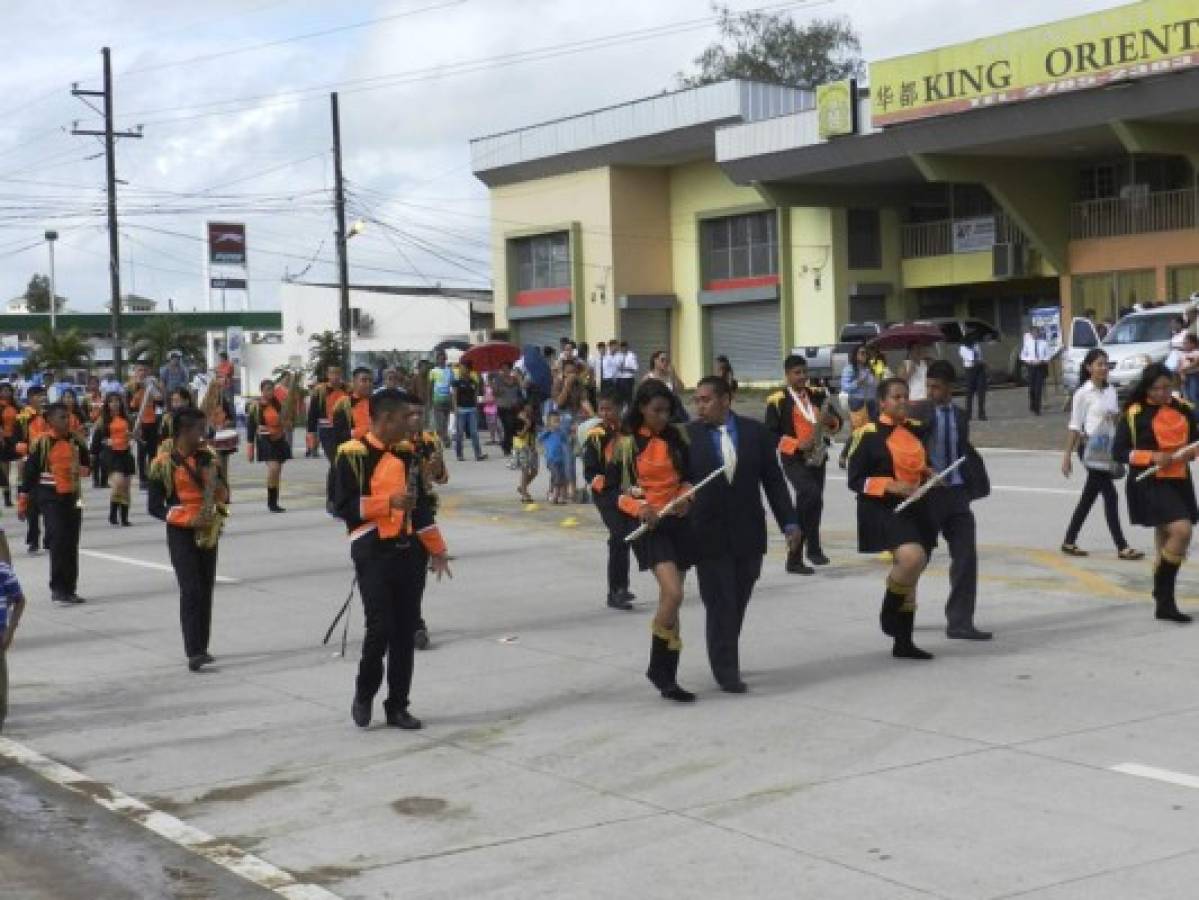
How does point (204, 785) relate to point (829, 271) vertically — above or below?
below

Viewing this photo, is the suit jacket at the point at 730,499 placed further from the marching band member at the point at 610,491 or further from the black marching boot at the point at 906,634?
the black marching boot at the point at 906,634

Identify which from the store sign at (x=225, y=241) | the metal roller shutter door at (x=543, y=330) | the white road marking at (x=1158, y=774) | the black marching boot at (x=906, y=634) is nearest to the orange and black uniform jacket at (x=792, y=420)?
the black marching boot at (x=906, y=634)

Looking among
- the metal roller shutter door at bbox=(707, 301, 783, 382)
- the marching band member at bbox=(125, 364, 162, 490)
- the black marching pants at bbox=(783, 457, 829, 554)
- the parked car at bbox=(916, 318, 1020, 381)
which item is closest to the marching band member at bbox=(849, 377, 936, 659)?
the black marching pants at bbox=(783, 457, 829, 554)

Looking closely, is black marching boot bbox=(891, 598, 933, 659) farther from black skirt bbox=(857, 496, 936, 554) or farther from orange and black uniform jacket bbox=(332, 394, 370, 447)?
orange and black uniform jacket bbox=(332, 394, 370, 447)

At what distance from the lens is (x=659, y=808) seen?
7.66 m

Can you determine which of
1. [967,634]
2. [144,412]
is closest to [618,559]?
[967,634]

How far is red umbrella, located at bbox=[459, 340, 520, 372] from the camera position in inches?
1260

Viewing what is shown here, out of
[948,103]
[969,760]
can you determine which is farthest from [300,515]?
[948,103]

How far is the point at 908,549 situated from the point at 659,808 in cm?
349

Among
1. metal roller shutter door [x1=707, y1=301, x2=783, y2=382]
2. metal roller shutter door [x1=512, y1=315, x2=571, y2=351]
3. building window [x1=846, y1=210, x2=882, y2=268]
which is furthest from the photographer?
metal roller shutter door [x1=512, y1=315, x2=571, y2=351]

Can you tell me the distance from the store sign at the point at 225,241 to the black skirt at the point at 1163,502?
84.5m

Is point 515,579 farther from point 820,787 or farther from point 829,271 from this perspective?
point 829,271

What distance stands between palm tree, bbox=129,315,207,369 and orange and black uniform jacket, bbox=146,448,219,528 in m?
57.8

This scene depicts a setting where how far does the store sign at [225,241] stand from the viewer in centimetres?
9281
